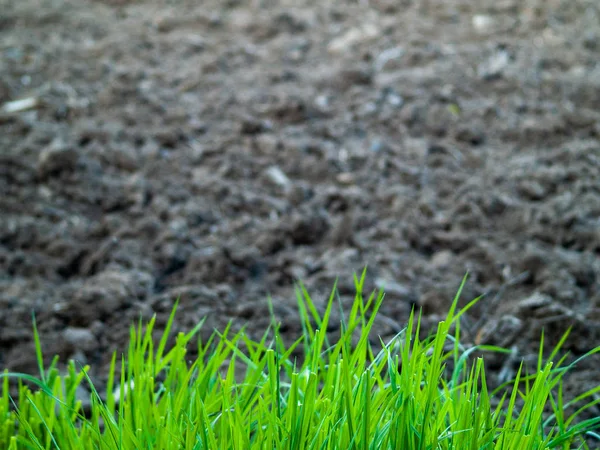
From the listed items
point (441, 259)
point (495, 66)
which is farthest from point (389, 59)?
point (441, 259)

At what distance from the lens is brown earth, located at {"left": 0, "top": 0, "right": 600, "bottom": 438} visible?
82.4 inches

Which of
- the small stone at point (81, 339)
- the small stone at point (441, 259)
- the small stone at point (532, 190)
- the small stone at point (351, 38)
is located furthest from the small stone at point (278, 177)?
the small stone at point (351, 38)

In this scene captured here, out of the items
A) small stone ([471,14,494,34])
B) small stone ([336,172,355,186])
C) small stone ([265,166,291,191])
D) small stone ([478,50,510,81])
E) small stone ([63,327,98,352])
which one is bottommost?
small stone ([63,327,98,352])

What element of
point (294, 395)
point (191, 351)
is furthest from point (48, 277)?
point (294, 395)

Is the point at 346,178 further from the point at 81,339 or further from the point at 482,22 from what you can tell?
the point at 482,22

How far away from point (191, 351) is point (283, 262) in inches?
20.0

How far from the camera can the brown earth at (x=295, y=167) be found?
6.87 ft

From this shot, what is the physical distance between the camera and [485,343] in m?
1.88

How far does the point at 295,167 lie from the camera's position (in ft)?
9.14

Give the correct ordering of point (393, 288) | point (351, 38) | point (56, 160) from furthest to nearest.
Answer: point (351, 38) < point (56, 160) < point (393, 288)

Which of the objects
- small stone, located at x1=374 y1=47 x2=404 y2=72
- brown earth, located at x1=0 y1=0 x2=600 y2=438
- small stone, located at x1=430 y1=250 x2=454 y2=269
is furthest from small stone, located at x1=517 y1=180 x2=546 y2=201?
small stone, located at x1=374 y1=47 x2=404 y2=72

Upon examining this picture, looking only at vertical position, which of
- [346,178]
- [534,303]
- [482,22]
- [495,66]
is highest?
[482,22]

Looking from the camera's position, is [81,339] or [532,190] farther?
[532,190]

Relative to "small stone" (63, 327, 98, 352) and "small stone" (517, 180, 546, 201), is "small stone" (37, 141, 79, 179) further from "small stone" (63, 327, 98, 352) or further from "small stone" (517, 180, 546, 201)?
"small stone" (517, 180, 546, 201)
